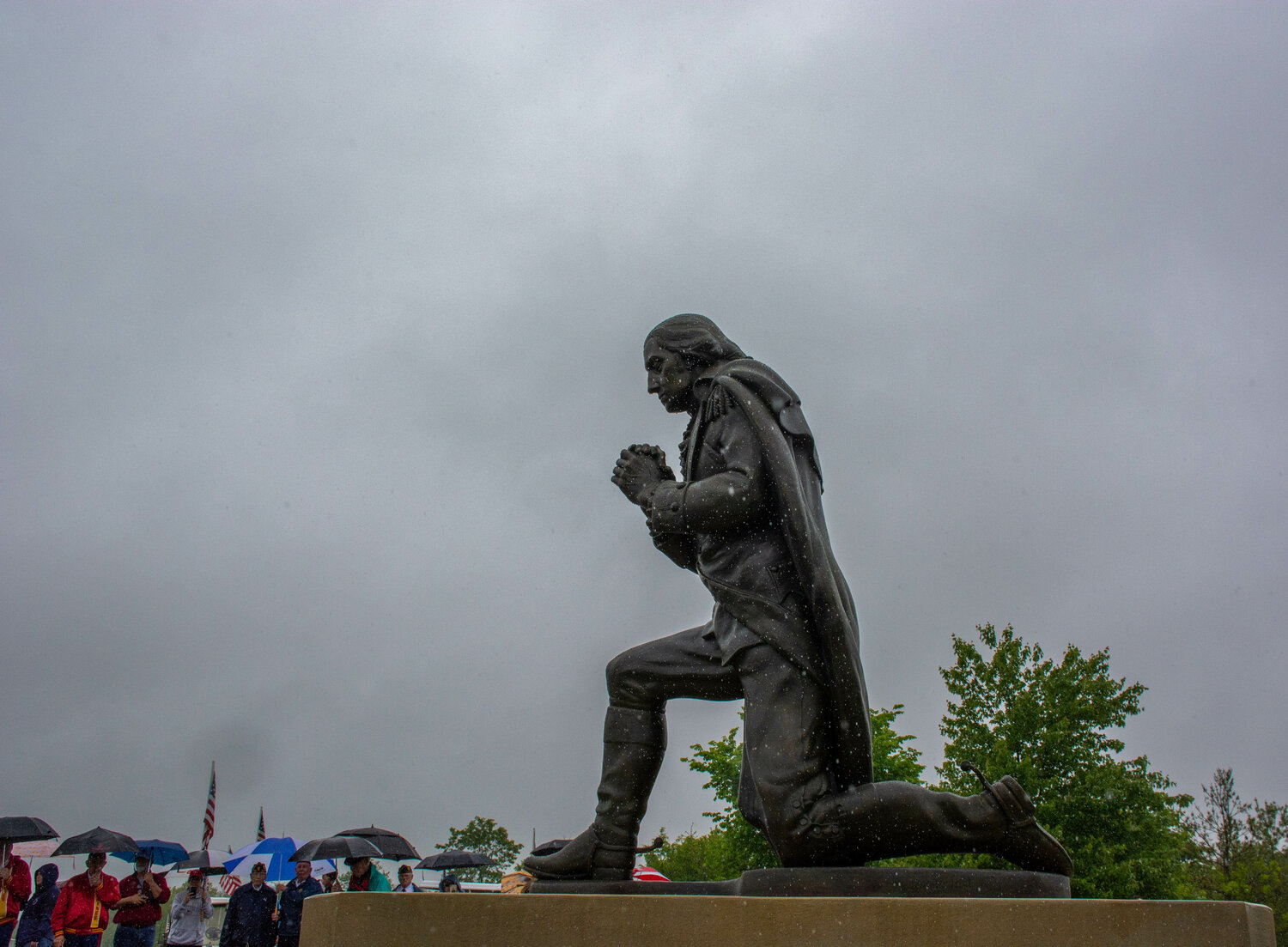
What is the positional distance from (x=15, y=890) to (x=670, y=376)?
9820 mm

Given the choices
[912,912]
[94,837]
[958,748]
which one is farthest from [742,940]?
[958,748]

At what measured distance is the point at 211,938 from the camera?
77.4 feet

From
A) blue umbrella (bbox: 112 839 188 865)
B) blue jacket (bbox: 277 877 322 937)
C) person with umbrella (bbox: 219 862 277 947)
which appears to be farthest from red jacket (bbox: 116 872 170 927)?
blue umbrella (bbox: 112 839 188 865)

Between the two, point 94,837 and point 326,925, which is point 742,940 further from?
point 94,837

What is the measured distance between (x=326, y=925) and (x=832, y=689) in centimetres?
178

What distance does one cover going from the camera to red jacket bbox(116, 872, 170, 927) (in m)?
10.8

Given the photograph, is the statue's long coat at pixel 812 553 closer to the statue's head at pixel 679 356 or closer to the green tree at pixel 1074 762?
the statue's head at pixel 679 356

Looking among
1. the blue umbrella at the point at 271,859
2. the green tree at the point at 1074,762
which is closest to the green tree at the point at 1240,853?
the green tree at the point at 1074,762

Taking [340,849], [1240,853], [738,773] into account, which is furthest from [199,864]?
[1240,853]

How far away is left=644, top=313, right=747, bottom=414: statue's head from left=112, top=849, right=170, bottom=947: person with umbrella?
916 cm

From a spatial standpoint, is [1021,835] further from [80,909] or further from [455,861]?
[455,861]

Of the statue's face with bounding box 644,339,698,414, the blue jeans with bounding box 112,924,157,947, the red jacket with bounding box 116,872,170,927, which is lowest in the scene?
the blue jeans with bounding box 112,924,157,947

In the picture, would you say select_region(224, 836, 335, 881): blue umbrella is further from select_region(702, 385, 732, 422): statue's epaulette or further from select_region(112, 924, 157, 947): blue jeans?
select_region(702, 385, 732, 422): statue's epaulette

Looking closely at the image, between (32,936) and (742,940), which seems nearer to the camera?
(742,940)
